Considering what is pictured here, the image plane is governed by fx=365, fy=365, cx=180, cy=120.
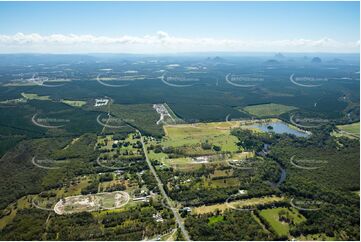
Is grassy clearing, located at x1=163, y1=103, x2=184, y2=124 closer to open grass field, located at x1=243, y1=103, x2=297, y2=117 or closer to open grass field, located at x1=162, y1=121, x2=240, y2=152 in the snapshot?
open grass field, located at x1=162, y1=121, x2=240, y2=152

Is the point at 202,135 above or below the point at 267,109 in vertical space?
above

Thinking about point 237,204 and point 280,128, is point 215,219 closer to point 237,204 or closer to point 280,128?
point 237,204

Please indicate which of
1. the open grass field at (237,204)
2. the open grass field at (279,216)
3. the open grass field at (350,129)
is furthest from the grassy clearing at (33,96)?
the open grass field at (279,216)

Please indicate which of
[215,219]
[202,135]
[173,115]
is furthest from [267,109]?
[215,219]

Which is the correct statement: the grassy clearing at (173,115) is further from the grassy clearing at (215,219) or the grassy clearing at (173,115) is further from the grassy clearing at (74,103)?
the grassy clearing at (215,219)

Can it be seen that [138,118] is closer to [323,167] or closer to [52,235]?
[323,167]
